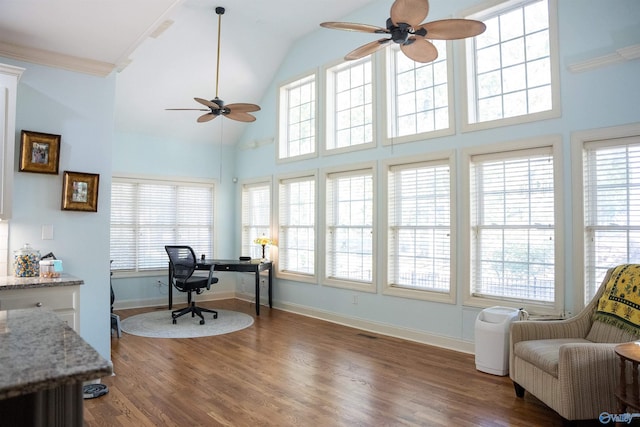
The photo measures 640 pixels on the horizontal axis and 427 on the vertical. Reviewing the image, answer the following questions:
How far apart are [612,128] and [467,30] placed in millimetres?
1629

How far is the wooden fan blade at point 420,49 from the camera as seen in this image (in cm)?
320

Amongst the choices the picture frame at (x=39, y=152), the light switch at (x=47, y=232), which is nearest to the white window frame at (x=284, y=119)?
the picture frame at (x=39, y=152)

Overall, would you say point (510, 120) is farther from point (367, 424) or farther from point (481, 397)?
point (367, 424)

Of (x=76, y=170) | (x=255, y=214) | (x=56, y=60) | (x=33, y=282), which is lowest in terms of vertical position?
(x=33, y=282)

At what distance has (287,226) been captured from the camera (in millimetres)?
6754

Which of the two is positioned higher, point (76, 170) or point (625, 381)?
point (76, 170)

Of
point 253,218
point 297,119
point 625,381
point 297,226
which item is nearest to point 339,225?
point 297,226

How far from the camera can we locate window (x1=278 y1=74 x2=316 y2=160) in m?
6.47

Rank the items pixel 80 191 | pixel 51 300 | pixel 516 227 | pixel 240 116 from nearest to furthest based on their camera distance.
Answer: pixel 51 300 → pixel 80 191 → pixel 516 227 → pixel 240 116

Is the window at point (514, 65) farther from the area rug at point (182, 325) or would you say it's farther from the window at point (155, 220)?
the window at point (155, 220)

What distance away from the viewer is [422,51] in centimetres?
333

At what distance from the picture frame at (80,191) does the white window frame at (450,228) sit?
3.16m

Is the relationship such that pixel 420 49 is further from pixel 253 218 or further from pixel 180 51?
pixel 253 218

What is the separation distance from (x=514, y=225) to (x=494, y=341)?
1.16m
